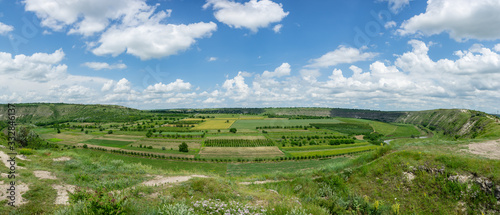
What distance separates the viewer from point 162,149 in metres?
86.1

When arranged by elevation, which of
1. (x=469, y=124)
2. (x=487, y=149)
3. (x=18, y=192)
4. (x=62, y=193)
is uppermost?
(x=487, y=149)

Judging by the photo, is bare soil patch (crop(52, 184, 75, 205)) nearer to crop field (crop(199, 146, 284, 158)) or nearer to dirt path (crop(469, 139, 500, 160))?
dirt path (crop(469, 139, 500, 160))

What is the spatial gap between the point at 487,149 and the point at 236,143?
8713cm

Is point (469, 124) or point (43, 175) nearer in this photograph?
point (43, 175)

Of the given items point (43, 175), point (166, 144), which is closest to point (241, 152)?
point (166, 144)

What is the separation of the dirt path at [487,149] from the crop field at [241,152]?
201 ft

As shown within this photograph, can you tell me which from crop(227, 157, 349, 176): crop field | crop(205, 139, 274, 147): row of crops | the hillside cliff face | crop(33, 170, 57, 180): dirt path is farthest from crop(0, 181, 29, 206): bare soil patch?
crop(205, 139, 274, 147): row of crops

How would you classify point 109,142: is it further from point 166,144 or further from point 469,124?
point 469,124

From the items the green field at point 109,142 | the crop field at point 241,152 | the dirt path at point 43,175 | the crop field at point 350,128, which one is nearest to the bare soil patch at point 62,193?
the dirt path at point 43,175

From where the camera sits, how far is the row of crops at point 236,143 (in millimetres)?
97144

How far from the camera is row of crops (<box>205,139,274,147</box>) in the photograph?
97.1m

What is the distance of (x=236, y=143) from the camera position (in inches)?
3967

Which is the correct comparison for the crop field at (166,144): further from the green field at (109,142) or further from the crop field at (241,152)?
the crop field at (241,152)

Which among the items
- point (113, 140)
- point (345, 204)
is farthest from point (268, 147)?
point (345, 204)
